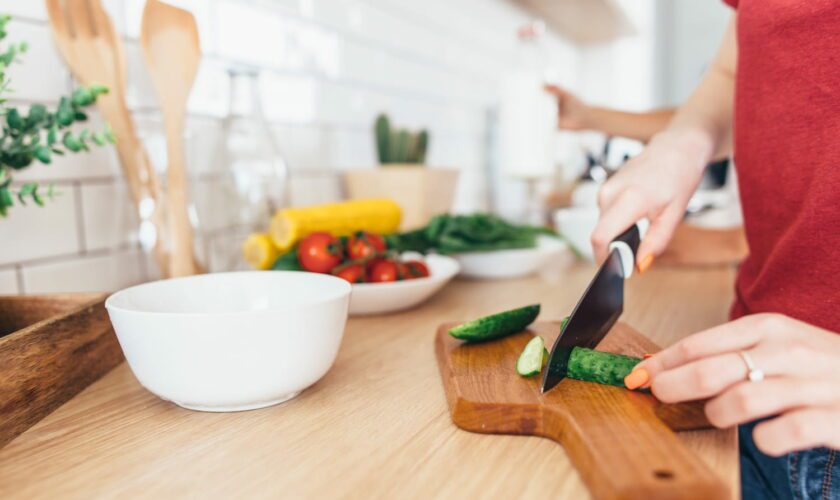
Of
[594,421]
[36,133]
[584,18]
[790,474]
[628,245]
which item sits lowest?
[790,474]

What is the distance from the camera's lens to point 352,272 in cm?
95

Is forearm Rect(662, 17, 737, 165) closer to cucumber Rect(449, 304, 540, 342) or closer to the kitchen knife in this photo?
the kitchen knife

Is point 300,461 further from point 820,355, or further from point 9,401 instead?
point 820,355

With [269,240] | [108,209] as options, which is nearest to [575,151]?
[269,240]

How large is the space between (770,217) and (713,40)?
331 cm

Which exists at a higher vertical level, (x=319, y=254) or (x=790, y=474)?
(x=319, y=254)

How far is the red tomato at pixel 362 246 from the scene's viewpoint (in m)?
0.98

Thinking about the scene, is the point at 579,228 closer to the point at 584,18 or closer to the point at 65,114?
the point at 65,114

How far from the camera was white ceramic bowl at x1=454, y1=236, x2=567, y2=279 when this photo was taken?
3.97 ft

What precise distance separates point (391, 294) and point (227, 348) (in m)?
0.42

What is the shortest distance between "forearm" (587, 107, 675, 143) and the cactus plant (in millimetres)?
380

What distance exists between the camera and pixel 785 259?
680 mm

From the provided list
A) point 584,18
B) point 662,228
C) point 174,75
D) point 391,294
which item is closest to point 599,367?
point 662,228

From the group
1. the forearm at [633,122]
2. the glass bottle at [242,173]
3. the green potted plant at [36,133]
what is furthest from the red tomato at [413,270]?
the forearm at [633,122]
